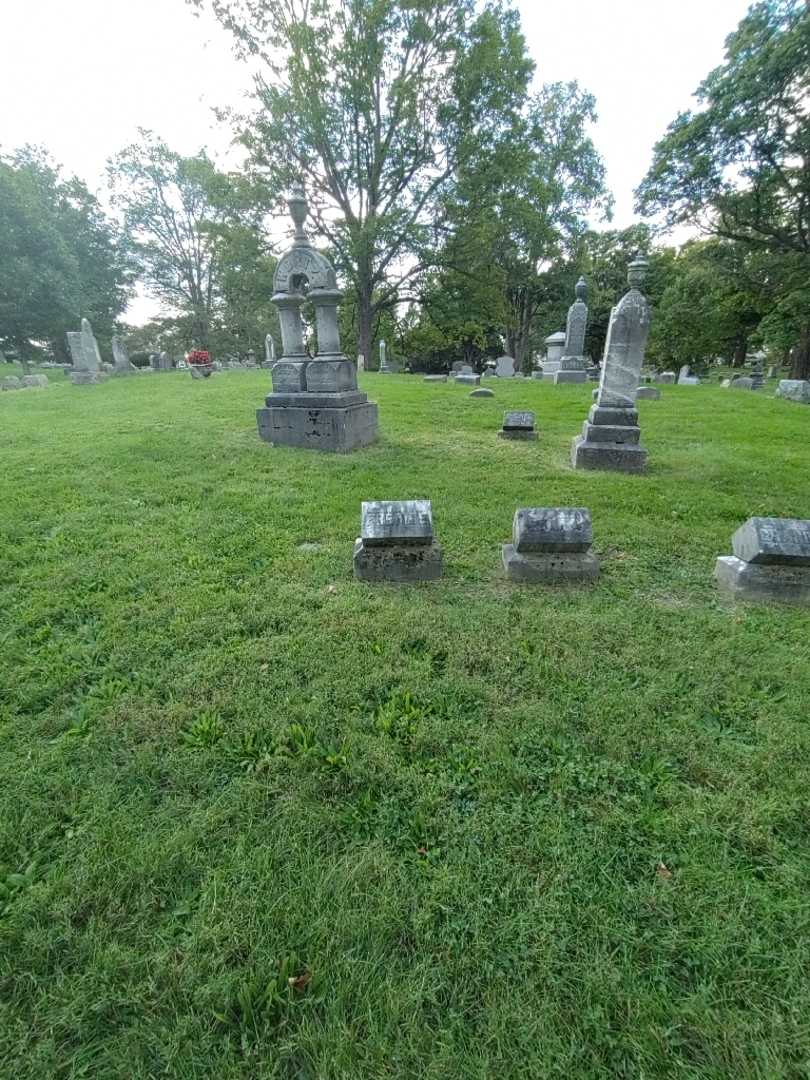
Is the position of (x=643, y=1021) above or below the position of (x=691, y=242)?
below

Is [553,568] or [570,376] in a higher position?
[570,376]

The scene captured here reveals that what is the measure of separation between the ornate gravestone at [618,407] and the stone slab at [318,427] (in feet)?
10.9

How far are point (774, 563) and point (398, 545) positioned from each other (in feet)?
8.86

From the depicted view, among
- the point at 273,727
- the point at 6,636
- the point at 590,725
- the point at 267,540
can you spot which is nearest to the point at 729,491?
the point at 590,725

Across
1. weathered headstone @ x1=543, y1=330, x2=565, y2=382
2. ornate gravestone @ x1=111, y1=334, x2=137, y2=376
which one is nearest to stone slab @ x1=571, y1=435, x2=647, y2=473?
weathered headstone @ x1=543, y1=330, x2=565, y2=382

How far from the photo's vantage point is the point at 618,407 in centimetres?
639

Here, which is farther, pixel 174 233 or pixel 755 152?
pixel 174 233

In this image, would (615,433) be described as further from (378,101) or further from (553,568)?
(378,101)

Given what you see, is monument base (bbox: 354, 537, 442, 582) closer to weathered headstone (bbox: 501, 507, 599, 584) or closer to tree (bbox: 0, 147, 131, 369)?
weathered headstone (bbox: 501, 507, 599, 584)

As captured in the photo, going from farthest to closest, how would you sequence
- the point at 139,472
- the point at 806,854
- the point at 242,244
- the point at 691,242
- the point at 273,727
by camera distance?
the point at 691,242
the point at 242,244
the point at 139,472
the point at 273,727
the point at 806,854

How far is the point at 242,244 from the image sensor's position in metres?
19.2

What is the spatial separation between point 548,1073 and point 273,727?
59.5 inches

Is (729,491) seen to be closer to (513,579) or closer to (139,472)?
(513,579)

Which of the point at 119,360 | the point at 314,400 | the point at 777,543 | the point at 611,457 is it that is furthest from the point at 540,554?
the point at 119,360
